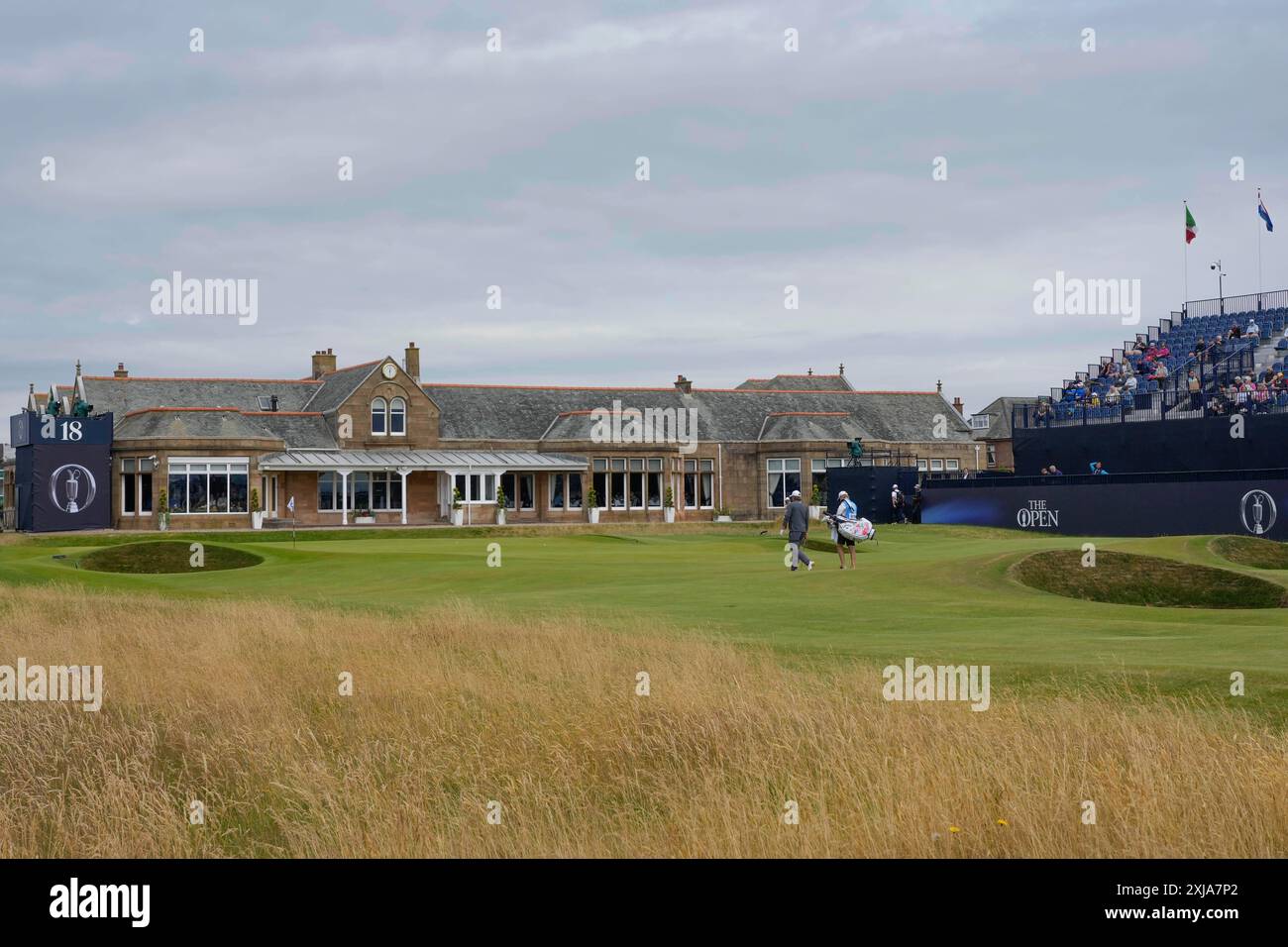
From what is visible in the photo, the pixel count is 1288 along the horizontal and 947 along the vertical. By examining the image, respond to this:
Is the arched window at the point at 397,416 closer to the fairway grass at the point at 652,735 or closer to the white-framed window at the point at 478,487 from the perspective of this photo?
the white-framed window at the point at 478,487

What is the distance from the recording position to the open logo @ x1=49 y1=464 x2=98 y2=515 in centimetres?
5709

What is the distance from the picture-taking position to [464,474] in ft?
209

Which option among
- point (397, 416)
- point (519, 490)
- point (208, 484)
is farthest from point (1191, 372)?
point (208, 484)

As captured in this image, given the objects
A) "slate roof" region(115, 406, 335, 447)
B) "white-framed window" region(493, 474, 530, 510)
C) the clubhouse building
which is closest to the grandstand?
the clubhouse building

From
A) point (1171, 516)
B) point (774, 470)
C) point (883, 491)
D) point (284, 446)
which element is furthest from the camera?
point (774, 470)

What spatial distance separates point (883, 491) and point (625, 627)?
121 feet

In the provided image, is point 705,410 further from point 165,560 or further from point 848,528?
point 848,528

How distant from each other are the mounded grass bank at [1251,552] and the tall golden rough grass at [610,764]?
599 inches

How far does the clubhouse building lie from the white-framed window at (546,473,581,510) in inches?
2.6

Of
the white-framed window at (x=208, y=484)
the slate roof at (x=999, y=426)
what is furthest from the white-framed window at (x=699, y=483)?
the slate roof at (x=999, y=426)
